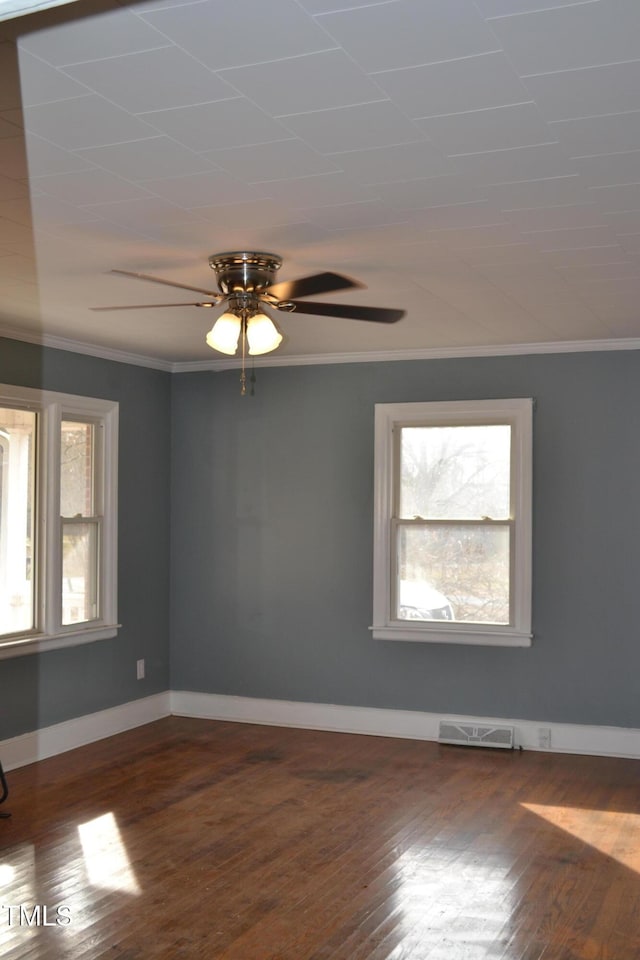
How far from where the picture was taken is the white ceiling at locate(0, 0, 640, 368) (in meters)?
2.14

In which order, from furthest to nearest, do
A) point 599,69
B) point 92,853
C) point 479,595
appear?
point 479,595 < point 92,853 < point 599,69

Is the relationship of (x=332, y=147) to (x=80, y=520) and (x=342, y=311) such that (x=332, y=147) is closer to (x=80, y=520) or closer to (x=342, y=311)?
(x=342, y=311)

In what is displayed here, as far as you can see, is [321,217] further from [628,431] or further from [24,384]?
[628,431]

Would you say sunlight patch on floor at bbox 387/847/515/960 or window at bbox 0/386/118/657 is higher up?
window at bbox 0/386/118/657

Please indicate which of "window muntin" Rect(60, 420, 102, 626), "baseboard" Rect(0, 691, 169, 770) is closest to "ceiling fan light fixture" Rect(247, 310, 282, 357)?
"window muntin" Rect(60, 420, 102, 626)

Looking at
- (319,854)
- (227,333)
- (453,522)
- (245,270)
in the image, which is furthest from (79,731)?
(245,270)

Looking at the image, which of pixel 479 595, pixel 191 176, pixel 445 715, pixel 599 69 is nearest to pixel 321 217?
pixel 191 176

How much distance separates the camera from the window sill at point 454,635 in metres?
6.40

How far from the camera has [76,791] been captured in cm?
542

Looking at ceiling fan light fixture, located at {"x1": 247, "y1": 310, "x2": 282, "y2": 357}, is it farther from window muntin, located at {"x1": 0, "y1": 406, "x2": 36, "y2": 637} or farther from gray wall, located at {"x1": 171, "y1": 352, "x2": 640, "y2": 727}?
gray wall, located at {"x1": 171, "y1": 352, "x2": 640, "y2": 727}

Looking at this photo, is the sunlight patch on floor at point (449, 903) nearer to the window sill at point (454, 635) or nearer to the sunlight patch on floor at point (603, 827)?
the sunlight patch on floor at point (603, 827)

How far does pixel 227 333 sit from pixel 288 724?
3.76m

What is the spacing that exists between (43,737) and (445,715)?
2.57 meters

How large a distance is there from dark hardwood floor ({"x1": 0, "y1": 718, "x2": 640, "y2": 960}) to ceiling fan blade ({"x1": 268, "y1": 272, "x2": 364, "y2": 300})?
2460mm
